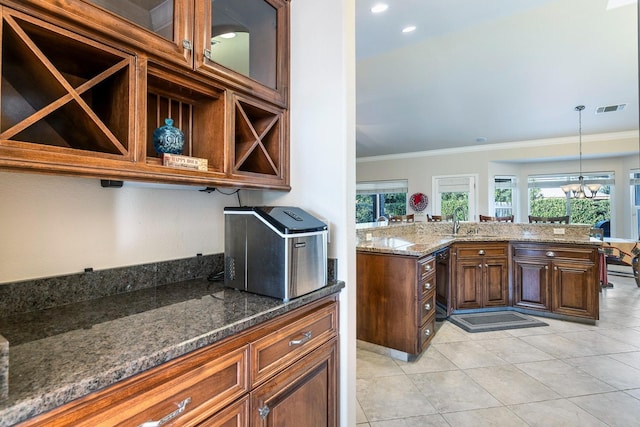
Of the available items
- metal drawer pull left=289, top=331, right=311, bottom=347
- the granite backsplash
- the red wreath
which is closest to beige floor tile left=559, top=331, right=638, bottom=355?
metal drawer pull left=289, top=331, right=311, bottom=347

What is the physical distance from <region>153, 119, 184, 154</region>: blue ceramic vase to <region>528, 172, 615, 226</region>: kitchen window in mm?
8336

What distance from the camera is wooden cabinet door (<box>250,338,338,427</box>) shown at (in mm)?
1018

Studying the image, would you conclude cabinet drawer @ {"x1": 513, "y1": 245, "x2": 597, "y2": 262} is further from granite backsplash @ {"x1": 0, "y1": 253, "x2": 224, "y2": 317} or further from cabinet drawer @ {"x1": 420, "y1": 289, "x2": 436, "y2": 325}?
granite backsplash @ {"x1": 0, "y1": 253, "x2": 224, "y2": 317}

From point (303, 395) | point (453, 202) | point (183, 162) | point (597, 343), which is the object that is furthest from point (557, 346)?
point (453, 202)

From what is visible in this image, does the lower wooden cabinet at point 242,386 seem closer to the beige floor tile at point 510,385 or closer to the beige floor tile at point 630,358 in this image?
the beige floor tile at point 510,385

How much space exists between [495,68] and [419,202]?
411 cm

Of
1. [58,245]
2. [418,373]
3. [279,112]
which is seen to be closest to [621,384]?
[418,373]

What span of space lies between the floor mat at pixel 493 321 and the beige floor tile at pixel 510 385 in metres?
0.78

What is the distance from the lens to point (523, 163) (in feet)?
23.9

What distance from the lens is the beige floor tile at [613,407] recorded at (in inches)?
70.1

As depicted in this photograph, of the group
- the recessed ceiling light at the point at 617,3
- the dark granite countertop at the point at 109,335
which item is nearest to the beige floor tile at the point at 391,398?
the dark granite countertop at the point at 109,335

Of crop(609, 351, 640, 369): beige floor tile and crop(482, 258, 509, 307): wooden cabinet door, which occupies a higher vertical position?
crop(482, 258, 509, 307): wooden cabinet door

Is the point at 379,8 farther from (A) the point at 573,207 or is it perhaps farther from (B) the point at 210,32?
(A) the point at 573,207

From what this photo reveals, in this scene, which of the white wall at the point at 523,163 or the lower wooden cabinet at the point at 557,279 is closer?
the lower wooden cabinet at the point at 557,279
